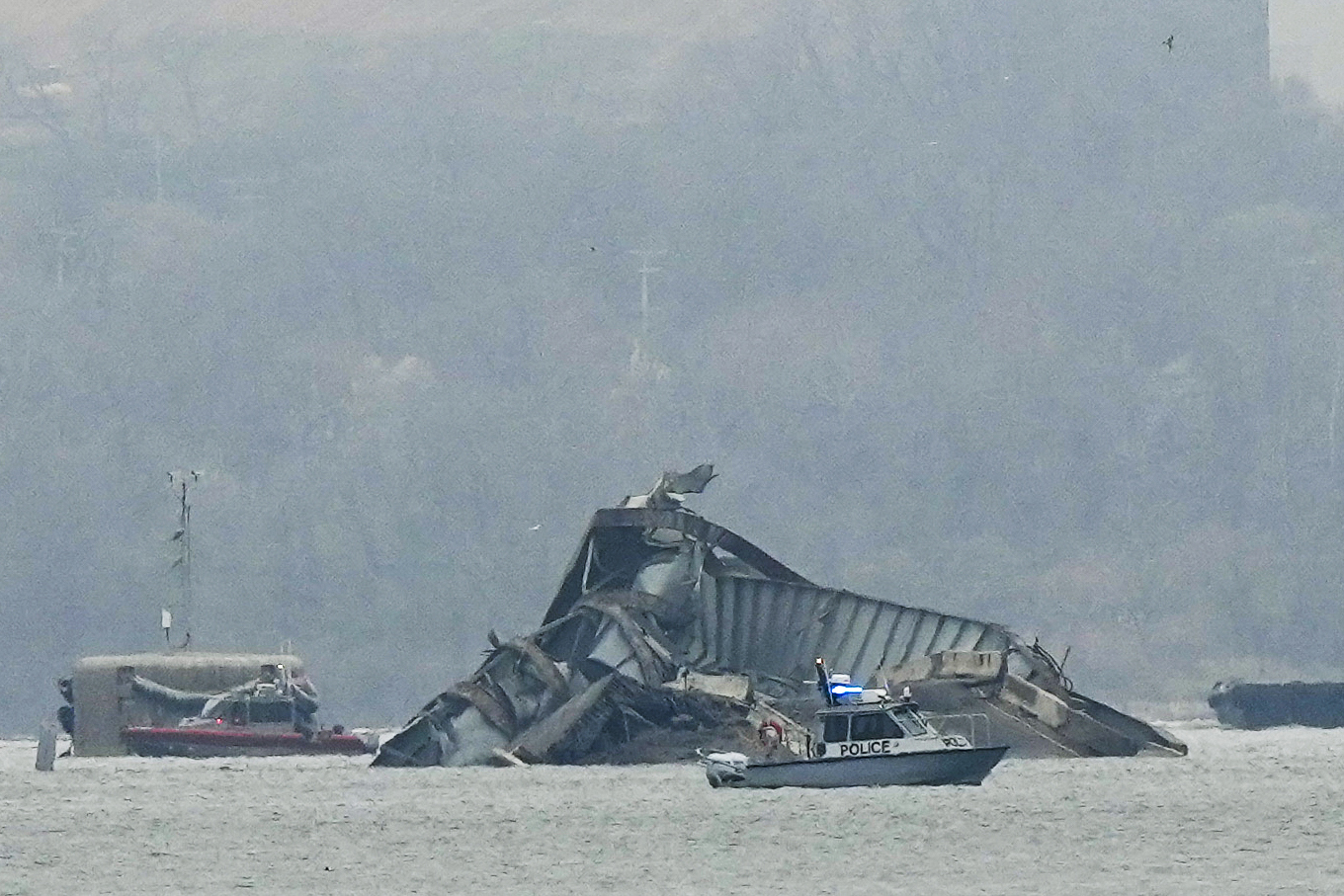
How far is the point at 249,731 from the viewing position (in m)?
190

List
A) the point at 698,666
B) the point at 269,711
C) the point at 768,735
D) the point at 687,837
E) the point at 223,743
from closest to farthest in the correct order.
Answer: the point at 687,837, the point at 768,735, the point at 698,666, the point at 223,743, the point at 269,711

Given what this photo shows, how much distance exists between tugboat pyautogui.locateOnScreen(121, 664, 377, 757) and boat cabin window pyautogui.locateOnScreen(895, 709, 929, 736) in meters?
90.7

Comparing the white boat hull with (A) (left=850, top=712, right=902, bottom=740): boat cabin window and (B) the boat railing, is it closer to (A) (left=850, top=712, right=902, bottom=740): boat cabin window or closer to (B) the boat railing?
(A) (left=850, top=712, right=902, bottom=740): boat cabin window

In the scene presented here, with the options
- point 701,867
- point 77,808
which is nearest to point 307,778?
point 77,808

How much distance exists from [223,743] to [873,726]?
92.1 m

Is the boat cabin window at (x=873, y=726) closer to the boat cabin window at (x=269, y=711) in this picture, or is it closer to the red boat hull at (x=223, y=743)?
the red boat hull at (x=223, y=743)

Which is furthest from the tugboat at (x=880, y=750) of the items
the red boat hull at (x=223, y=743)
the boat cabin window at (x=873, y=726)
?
the red boat hull at (x=223, y=743)

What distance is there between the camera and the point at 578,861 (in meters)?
81.9

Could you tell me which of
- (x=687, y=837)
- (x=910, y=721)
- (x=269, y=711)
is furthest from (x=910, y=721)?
(x=269, y=711)

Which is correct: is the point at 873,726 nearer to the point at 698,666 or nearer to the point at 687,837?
the point at 687,837

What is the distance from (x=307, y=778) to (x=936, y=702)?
28.5 meters

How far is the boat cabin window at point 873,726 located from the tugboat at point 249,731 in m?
90.7

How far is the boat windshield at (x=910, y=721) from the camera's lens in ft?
332

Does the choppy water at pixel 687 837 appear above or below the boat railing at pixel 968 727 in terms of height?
below
